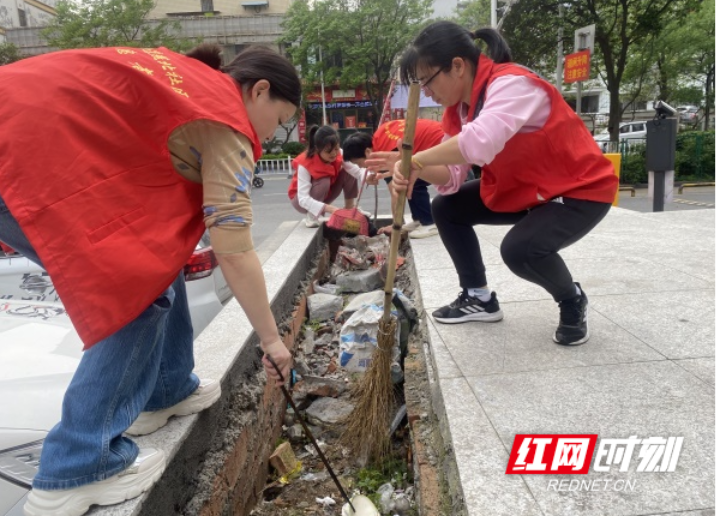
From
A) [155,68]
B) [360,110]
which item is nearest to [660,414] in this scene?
[155,68]

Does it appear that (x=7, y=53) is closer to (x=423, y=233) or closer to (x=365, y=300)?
(x=423, y=233)

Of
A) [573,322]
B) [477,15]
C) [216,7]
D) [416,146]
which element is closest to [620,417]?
[573,322]

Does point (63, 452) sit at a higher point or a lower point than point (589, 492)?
higher

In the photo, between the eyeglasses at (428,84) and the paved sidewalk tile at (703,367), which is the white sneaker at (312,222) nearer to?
the eyeglasses at (428,84)

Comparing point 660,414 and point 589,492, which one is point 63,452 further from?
point 660,414

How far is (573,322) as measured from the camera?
2648 millimetres

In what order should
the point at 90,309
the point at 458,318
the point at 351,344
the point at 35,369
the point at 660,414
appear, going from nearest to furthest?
the point at 90,309
the point at 660,414
the point at 35,369
the point at 458,318
the point at 351,344

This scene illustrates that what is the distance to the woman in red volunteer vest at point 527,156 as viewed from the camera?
241 cm

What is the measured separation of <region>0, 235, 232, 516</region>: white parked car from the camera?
5.54ft

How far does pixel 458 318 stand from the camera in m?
3.05

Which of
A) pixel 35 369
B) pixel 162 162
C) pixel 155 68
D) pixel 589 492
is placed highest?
pixel 155 68

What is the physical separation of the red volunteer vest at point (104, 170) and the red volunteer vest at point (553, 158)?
1.35 meters

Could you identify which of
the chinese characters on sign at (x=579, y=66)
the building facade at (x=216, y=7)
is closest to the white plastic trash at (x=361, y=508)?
the chinese characters on sign at (x=579, y=66)

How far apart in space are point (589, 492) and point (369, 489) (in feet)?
3.94
